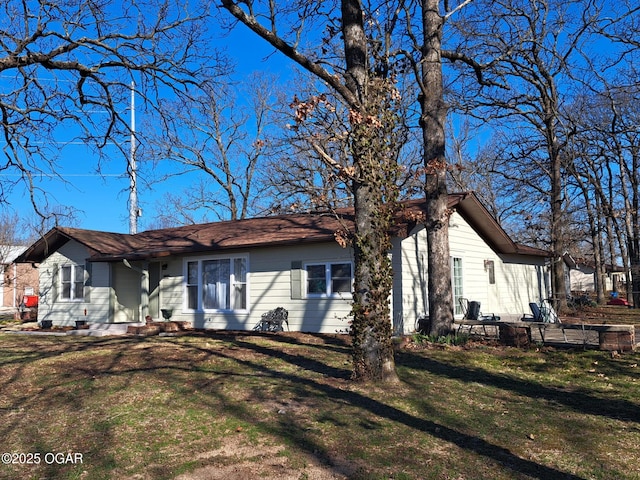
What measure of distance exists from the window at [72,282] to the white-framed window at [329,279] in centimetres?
939

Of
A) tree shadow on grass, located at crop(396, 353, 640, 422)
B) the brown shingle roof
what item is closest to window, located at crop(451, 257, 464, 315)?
the brown shingle roof

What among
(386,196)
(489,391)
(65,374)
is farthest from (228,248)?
(489,391)

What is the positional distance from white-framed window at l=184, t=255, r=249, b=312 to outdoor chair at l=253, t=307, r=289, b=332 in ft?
3.31

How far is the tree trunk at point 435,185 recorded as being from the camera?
459 inches

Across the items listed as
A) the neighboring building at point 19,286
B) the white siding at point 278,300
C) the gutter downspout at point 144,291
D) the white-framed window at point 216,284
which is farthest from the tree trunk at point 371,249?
the neighboring building at point 19,286

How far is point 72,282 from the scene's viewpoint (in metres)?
19.1

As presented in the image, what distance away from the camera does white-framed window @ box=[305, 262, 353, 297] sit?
13617 mm

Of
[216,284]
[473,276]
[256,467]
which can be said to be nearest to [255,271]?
[216,284]

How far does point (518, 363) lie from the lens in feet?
30.1

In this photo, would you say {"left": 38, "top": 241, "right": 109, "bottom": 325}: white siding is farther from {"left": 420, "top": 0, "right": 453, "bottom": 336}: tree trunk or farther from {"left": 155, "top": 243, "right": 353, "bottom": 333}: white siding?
{"left": 420, "top": 0, "right": 453, "bottom": 336}: tree trunk

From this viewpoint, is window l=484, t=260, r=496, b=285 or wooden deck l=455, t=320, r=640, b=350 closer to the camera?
wooden deck l=455, t=320, r=640, b=350

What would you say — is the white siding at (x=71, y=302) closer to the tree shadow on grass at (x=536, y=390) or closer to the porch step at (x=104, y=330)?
the porch step at (x=104, y=330)

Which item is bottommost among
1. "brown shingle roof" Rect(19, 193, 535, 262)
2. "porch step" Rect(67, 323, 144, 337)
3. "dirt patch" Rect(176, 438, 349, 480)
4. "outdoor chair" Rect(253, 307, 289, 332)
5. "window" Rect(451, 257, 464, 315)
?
"dirt patch" Rect(176, 438, 349, 480)

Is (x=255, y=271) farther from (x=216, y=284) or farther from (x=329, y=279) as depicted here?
(x=329, y=279)
